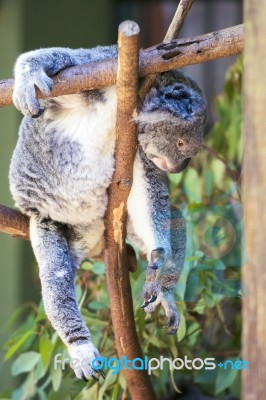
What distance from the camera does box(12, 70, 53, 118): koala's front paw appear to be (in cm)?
206

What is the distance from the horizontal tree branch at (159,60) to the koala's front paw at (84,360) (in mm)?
807

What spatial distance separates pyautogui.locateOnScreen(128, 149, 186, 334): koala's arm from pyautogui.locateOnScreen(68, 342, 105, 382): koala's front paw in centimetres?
23

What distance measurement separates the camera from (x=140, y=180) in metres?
2.47

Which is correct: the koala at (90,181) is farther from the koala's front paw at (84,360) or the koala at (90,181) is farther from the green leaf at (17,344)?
the green leaf at (17,344)

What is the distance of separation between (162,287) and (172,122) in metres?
0.54

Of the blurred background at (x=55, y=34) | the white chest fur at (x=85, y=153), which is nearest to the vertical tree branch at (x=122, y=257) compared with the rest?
the white chest fur at (x=85, y=153)

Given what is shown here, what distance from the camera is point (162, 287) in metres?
2.42

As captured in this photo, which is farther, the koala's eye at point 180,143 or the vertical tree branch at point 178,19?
the koala's eye at point 180,143

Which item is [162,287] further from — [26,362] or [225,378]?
[26,362]

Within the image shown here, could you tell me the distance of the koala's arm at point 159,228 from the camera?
7.89 feet

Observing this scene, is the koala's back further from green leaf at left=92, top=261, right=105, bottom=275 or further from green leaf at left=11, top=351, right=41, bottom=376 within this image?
green leaf at left=11, top=351, right=41, bottom=376

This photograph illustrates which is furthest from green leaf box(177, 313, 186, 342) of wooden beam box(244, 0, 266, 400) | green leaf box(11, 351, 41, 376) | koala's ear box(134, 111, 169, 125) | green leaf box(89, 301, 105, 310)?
wooden beam box(244, 0, 266, 400)

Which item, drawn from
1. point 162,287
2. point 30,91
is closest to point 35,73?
point 30,91

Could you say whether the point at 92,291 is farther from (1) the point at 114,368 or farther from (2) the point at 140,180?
(2) the point at 140,180
